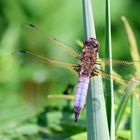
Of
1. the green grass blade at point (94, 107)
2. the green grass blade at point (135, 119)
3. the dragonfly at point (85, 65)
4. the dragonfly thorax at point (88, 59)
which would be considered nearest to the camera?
the green grass blade at point (94, 107)

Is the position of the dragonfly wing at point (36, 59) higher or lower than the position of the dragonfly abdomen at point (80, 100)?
higher

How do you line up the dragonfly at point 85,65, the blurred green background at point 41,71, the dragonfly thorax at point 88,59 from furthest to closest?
the blurred green background at point 41,71 → the dragonfly thorax at point 88,59 → the dragonfly at point 85,65

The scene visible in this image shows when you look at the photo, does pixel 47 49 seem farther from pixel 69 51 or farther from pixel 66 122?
pixel 66 122

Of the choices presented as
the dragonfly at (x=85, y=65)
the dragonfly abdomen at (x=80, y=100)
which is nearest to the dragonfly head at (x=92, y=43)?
the dragonfly at (x=85, y=65)

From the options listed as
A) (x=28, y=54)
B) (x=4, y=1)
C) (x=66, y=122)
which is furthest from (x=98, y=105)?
(x=4, y=1)

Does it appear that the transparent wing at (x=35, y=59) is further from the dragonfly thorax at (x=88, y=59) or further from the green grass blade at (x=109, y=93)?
the green grass blade at (x=109, y=93)

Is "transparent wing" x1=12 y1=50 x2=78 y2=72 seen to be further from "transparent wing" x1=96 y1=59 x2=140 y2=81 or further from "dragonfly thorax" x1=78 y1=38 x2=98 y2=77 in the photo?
"transparent wing" x1=96 y1=59 x2=140 y2=81
